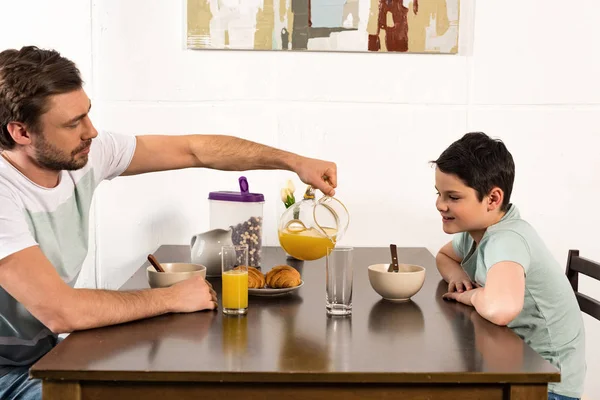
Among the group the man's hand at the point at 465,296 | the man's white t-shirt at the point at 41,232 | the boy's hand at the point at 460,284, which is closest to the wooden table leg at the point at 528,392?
the man's hand at the point at 465,296

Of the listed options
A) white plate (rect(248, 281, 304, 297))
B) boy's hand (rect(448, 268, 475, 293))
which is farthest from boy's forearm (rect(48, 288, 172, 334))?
boy's hand (rect(448, 268, 475, 293))

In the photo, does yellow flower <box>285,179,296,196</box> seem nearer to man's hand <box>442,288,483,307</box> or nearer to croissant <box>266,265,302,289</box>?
croissant <box>266,265,302,289</box>

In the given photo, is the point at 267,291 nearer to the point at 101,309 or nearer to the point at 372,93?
the point at 101,309

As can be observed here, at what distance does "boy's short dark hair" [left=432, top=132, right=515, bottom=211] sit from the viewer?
1670mm

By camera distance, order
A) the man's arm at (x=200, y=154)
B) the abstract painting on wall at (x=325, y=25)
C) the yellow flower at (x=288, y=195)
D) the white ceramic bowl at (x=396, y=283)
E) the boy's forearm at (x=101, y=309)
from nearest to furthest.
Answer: the boy's forearm at (x=101, y=309), the white ceramic bowl at (x=396, y=283), the man's arm at (x=200, y=154), the yellow flower at (x=288, y=195), the abstract painting on wall at (x=325, y=25)

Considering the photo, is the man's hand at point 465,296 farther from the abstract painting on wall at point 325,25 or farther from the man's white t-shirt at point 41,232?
the abstract painting on wall at point 325,25

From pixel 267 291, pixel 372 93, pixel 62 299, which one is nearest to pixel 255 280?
pixel 267 291

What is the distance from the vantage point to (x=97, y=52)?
2379 millimetres

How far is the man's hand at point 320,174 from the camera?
1.80 meters

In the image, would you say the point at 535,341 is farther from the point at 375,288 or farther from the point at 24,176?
the point at 24,176

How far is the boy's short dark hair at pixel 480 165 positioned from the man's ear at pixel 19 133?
2.95 ft

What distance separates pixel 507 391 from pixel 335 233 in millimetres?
706

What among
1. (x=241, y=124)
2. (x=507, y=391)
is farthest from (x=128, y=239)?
(x=507, y=391)

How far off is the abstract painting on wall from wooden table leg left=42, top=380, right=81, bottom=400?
1451 millimetres
